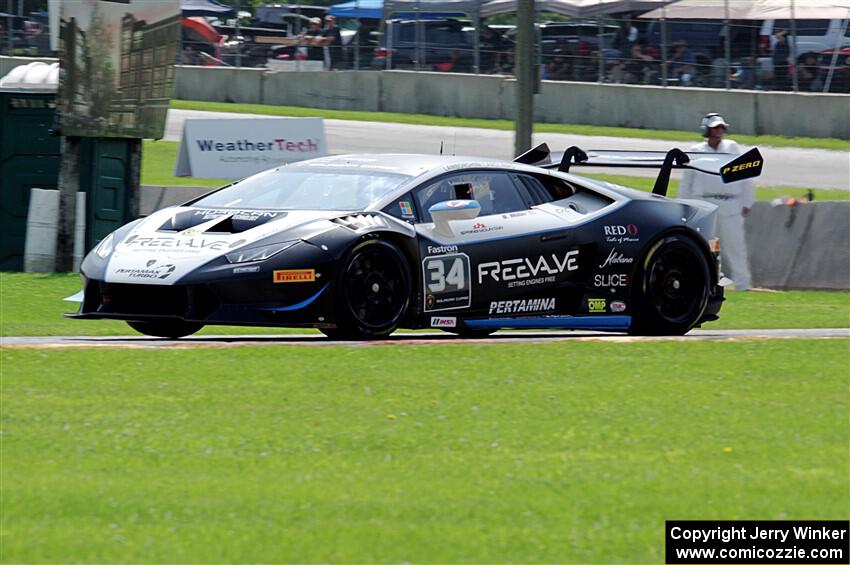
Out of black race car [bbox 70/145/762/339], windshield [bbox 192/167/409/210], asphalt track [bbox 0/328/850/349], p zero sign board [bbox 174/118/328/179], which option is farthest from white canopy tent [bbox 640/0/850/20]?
windshield [bbox 192/167/409/210]

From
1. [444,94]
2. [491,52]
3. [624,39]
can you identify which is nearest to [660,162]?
[624,39]

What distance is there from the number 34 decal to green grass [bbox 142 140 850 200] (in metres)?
11.2

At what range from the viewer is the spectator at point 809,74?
28094 mm

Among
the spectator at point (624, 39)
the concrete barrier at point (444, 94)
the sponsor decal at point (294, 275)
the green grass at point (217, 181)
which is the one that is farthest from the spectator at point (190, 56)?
the sponsor decal at point (294, 275)

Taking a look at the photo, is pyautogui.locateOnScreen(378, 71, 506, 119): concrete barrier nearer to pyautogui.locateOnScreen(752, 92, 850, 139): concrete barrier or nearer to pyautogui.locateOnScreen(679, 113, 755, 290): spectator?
pyautogui.locateOnScreen(752, 92, 850, 139): concrete barrier

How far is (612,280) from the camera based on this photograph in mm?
10945

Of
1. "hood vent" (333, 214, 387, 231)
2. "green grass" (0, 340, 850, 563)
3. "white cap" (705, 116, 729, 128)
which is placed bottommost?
"green grass" (0, 340, 850, 563)

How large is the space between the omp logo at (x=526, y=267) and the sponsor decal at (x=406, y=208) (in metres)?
0.59

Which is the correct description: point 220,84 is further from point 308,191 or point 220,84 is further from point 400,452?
point 400,452

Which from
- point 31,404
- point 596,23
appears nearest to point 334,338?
point 31,404

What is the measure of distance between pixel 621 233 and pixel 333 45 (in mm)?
24188

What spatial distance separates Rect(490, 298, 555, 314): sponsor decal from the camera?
1031cm

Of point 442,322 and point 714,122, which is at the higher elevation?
point 714,122

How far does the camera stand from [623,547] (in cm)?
497
